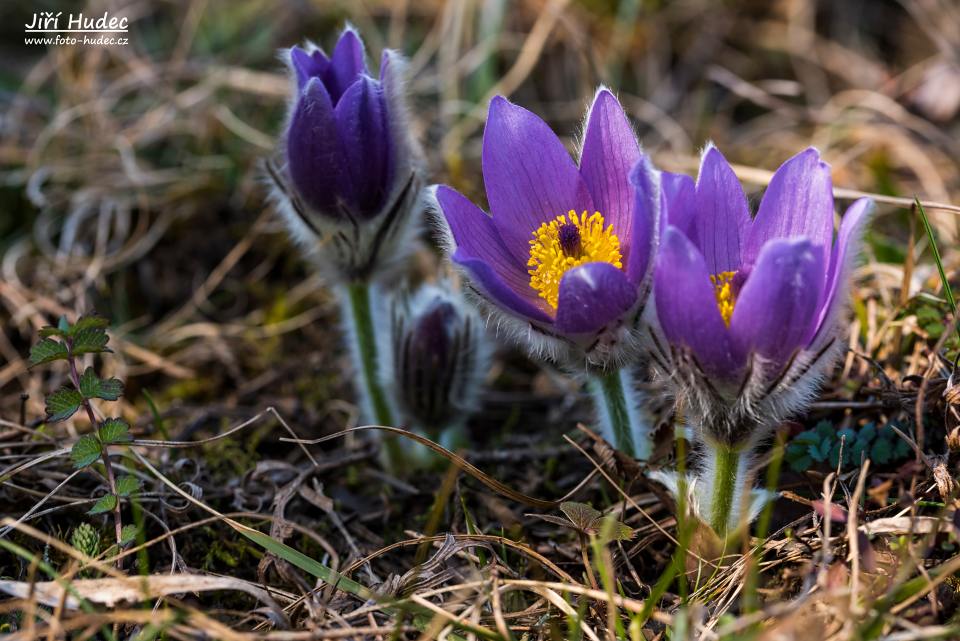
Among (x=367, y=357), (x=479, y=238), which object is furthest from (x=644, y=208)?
(x=367, y=357)

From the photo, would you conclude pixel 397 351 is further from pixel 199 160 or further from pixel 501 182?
pixel 199 160

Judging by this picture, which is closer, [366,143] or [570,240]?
[570,240]

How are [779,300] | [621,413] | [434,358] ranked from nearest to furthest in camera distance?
[779,300]
[621,413]
[434,358]

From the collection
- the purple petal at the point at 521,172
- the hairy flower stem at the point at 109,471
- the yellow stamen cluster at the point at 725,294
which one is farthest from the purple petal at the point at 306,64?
the yellow stamen cluster at the point at 725,294

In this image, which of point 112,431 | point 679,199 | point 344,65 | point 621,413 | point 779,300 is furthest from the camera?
point 344,65

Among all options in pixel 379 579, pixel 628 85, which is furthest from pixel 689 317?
pixel 628 85

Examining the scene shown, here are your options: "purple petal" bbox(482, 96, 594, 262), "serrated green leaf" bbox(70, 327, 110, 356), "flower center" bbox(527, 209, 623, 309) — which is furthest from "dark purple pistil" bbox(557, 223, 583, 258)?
"serrated green leaf" bbox(70, 327, 110, 356)

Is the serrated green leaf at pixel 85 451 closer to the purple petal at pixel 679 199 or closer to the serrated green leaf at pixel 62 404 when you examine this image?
the serrated green leaf at pixel 62 404

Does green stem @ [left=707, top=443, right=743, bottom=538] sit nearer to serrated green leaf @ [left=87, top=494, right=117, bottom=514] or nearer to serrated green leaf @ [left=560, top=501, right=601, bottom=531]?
serrated green leaf @ [left=560, top=501, right=601, bottom=531]

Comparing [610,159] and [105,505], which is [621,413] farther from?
[105,505]
